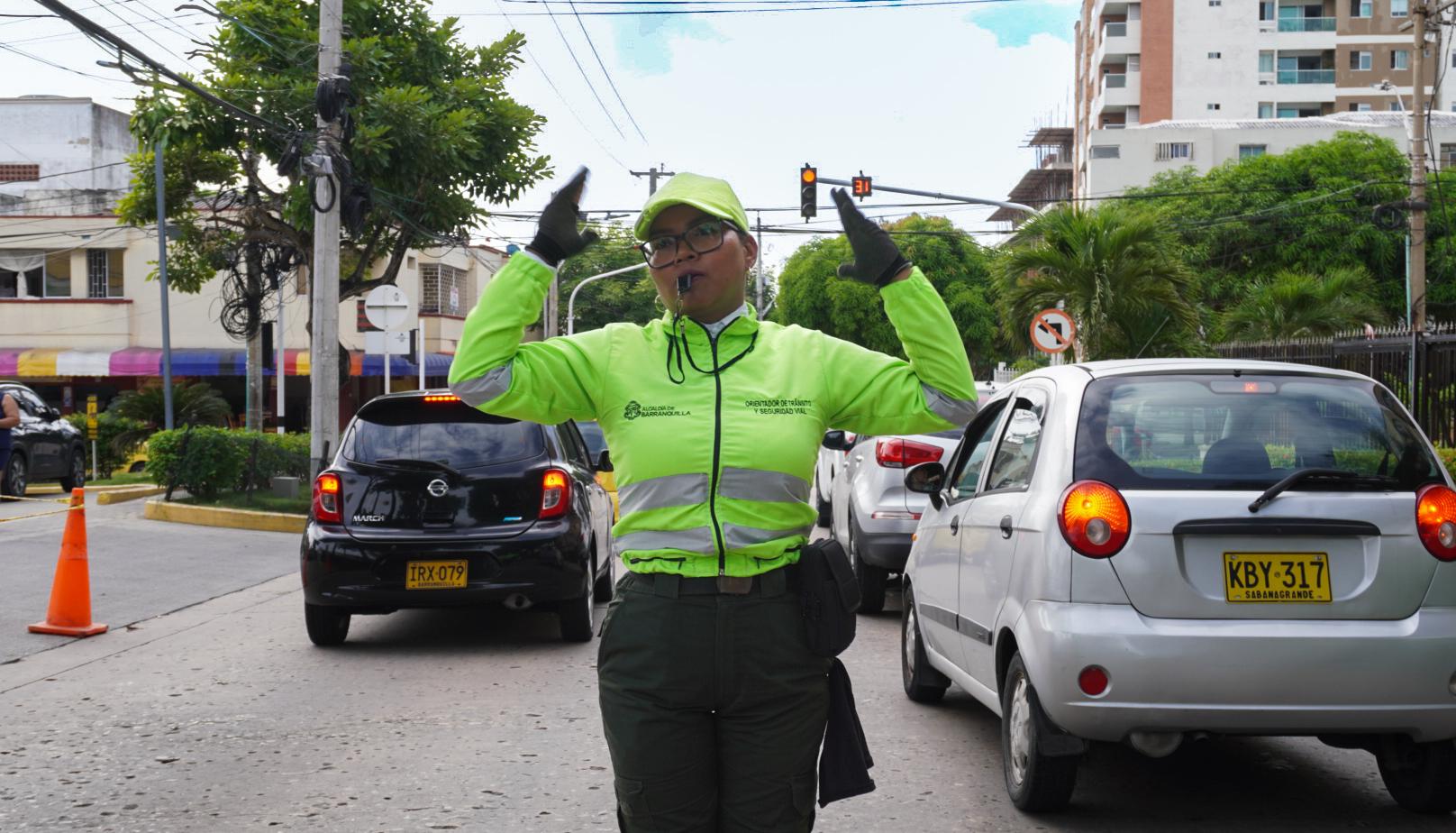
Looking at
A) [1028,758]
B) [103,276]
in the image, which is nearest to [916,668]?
[1028,758]

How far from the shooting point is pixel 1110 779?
5785 millimetres

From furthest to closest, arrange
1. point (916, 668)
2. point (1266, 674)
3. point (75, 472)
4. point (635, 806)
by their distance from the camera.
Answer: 1. point (75, 472)
2. point (916, 668)
3. point (1266, 674)
4. point (635, 806)

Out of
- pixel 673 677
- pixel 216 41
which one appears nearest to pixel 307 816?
pixel 673 677

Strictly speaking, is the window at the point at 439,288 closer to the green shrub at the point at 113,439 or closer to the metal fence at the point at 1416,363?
the green shrub at the point at 113,439

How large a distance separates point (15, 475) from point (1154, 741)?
19521mm

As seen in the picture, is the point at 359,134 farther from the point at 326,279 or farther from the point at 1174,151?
the point at 1174,151

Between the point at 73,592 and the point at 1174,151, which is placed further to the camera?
the point at 1174,151

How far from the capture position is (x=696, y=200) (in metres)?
3.18

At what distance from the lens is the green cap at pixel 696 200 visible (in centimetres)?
318

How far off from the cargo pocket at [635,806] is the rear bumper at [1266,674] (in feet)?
7.09

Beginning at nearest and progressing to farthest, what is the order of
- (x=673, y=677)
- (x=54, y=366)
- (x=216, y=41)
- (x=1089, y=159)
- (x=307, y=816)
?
1. (x=673, y=677)
2. (x=307, y=816)
3. (x=216, y=41)
4. (x=54, y=366)
5. (x=1089, y=159)

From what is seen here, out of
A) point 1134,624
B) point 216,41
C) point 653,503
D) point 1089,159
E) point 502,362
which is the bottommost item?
point 1134,624

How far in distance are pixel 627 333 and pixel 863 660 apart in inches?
218

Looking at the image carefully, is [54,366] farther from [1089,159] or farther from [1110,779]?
[1089,159]
